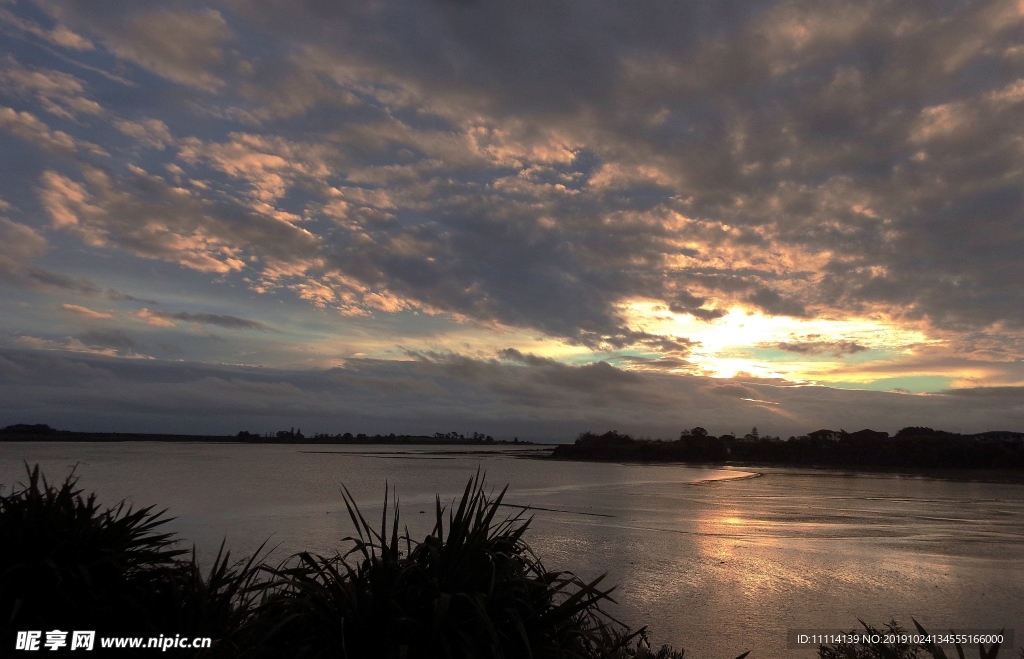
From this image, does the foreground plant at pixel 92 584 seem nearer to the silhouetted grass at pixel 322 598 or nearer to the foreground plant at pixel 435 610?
the silhouetted grass at pixel 322 598

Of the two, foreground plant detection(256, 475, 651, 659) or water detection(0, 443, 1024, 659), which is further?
water detection(0, 443, 1024, 659)

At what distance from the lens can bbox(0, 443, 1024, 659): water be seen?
44.2 feet

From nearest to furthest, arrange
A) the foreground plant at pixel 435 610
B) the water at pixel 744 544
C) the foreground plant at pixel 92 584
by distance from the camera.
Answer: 1. the foreground plant at pixel 435 610
2. the foreground plant at pixel 92 584
3. the water at pixel 744 544

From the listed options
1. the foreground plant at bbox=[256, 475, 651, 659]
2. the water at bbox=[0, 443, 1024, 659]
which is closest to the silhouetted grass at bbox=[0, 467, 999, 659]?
the foreground plant at bbox=[256, 475, 651, 659]

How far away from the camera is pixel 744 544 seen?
21938 millimetres

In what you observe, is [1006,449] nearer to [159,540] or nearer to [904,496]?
[904,496]

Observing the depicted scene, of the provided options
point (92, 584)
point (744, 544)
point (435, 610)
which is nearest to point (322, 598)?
point (435, 610)

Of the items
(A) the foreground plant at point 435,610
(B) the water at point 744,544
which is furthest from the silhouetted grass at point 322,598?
(B) the water at point 744,544

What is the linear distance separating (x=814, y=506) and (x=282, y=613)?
115 feet

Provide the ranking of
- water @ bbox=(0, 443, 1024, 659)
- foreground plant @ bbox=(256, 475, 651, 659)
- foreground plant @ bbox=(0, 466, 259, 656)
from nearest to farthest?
Answer: 1. foreground plant @ bbox=(256, 475, 651, 659)
2. foreground plant @ bbox=(0, 466, 259, 656)
3. water @ bbox=(0, 443, 1024, 659)

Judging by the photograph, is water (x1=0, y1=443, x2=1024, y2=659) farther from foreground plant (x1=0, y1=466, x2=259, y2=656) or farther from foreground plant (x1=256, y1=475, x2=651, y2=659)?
foreground plant (x1=0, y1=466, x2=259, y2=656)

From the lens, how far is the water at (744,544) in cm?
1348

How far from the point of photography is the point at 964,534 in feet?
79.3

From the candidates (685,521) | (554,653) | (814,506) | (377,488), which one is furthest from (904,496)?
(554,653)
